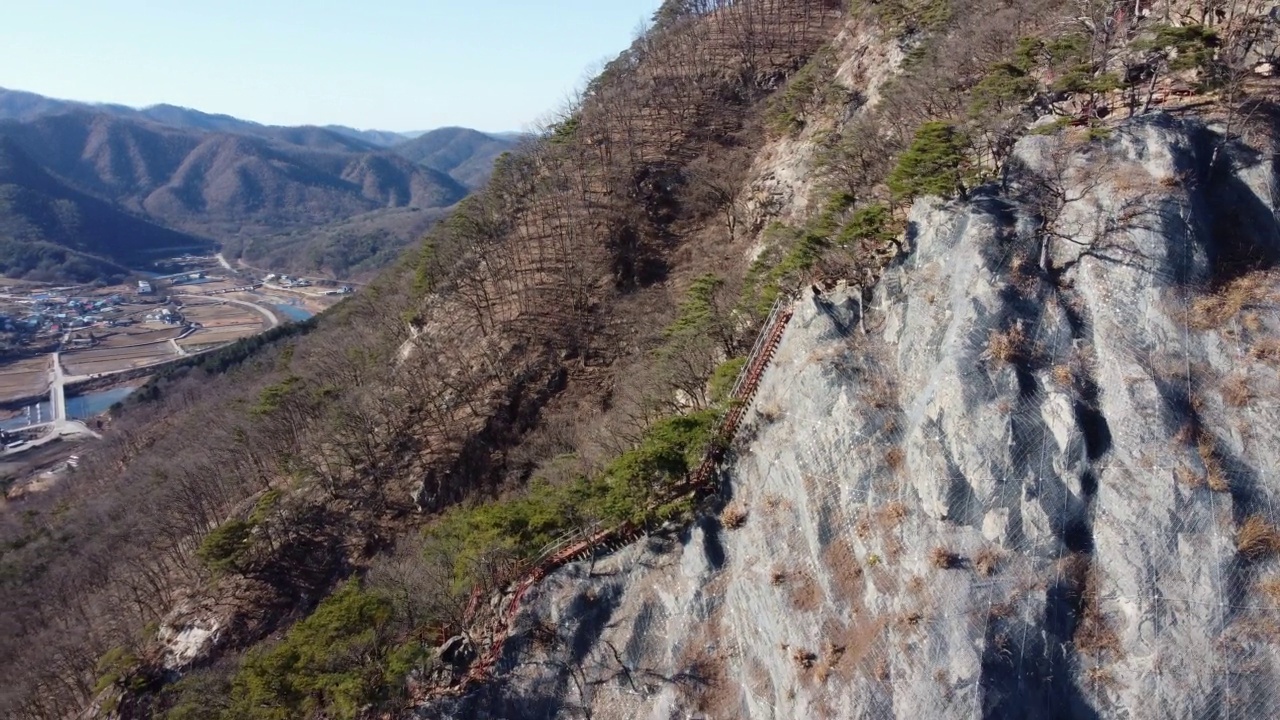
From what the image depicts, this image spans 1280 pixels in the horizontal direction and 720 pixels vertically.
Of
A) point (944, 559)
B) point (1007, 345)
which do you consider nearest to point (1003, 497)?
point (944, 559)

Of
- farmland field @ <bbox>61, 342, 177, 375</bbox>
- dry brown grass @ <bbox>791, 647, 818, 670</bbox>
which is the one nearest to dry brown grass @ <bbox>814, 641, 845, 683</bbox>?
dry brown grass @ <bbox>791, 647, 818, 670</bbox>

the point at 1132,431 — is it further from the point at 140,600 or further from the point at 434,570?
the point at 140,600

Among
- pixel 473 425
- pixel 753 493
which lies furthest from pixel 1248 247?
pixel 473 425

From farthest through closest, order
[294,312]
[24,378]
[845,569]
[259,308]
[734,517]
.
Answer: [259,308] → [294,312] → [24,378] → [734,517] → [845,569]

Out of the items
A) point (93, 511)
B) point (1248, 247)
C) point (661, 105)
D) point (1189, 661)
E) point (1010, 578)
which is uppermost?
point (661, 105)

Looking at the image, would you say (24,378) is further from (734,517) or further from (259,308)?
(734,517)

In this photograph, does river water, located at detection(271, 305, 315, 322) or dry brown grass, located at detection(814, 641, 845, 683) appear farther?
river water, located at detection(271, 305, 315, 322)

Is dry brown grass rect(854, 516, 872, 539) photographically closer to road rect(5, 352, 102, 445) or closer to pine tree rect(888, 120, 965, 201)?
pine tree rect(888, 120, 965, 201)
